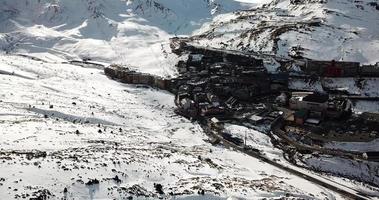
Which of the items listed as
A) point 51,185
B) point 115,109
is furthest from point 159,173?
point 115,109

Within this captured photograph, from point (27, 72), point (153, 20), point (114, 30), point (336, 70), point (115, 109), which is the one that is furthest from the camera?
point (153, 20)

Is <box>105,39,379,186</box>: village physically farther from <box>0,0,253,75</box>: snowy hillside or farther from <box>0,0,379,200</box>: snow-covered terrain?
<box>0,0,253,75</box>: snowy hillside

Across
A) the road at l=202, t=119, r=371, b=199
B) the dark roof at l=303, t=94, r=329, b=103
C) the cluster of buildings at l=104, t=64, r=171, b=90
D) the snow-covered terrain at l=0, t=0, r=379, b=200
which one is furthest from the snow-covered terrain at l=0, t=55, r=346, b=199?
the dark roof at l=303, t=94, r=329, b=103

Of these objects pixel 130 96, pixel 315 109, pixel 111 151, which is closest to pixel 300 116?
pixel 315 109

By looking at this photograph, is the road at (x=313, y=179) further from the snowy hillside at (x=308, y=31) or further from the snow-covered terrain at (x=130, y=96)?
the snowy hillside at (x=308, y=31)

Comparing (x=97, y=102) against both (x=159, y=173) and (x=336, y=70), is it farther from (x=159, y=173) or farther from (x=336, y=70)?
(x=336, y=70)

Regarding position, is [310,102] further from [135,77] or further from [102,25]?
[102,25]
